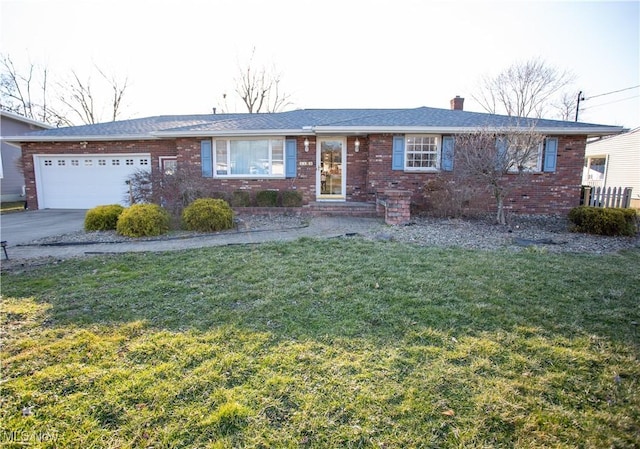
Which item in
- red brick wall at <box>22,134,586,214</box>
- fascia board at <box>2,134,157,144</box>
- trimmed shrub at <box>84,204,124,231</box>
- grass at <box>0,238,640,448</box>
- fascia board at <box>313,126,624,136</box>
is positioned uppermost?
fascia board at <box>313,126,624,136</box>

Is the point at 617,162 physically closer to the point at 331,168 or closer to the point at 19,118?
the point at 331,168

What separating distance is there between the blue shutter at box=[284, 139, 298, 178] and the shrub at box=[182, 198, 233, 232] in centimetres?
401

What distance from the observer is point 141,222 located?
727 cm

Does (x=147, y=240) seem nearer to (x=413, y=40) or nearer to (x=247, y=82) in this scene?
A: (x=413, y=40)

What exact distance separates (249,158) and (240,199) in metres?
1.81

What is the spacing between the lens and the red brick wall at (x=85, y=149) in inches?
513

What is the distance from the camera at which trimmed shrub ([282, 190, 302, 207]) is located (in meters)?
10.6

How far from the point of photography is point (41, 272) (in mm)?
4855

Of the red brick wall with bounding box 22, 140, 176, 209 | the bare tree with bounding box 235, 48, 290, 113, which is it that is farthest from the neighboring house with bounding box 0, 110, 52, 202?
the bare tree with bounding box 235, 48, 290, 113

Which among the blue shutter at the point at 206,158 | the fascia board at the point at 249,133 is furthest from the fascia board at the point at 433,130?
the blue shutter at the point at 206,158

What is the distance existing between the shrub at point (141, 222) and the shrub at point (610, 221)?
9773mm

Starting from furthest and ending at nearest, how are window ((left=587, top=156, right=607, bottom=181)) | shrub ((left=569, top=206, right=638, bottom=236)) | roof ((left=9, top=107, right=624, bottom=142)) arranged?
window ((left=587, top=156, right=607, bottom=181)), roof ((left=9, top=107, right=624, bottom=142)), shrub ((left=569, top=206, right=638, bottom=236))

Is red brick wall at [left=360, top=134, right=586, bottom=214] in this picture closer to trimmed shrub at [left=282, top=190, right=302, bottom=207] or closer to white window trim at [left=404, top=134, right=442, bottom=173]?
white window trim at [left=404, top=134, right=442, bottom=173]

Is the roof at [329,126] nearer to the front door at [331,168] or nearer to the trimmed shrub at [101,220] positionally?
the front door at [331,168]
